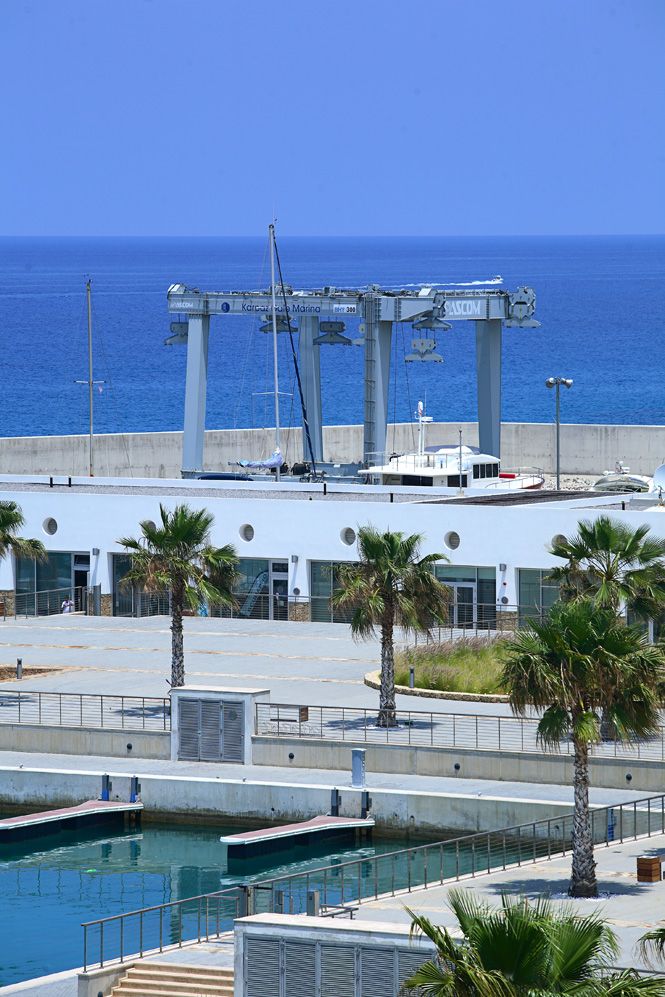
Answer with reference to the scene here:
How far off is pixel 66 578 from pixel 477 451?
1970 centimetres

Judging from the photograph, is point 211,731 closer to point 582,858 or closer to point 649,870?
point 649,870

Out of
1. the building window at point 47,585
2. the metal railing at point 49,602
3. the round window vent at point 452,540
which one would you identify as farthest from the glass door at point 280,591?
the building window at point 47,585

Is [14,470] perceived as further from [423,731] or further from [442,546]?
[423,731]

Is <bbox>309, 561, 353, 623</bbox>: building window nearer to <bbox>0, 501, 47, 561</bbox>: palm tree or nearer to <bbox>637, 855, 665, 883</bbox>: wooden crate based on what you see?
<bbox>0, 501, 47, 561</bbox>: palm tree

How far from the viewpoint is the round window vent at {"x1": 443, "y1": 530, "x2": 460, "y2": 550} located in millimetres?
53500

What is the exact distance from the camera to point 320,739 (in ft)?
132

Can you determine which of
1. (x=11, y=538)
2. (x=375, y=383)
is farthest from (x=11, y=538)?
(x=375, y=383)

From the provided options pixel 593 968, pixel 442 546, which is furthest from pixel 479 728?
pixel 593 968

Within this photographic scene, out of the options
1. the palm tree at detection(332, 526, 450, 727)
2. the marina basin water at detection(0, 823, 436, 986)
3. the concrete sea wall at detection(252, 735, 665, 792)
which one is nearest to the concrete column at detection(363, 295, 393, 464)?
the palm tree at detection(332, 526, 450, 727)

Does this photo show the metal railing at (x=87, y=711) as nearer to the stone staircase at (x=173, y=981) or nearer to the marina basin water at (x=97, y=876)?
the marina basin water at (x=97, y=876)

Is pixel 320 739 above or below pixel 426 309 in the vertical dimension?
below

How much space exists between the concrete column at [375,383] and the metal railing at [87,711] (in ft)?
76.5

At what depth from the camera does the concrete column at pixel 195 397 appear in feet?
227

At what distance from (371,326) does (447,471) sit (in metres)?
6.01
